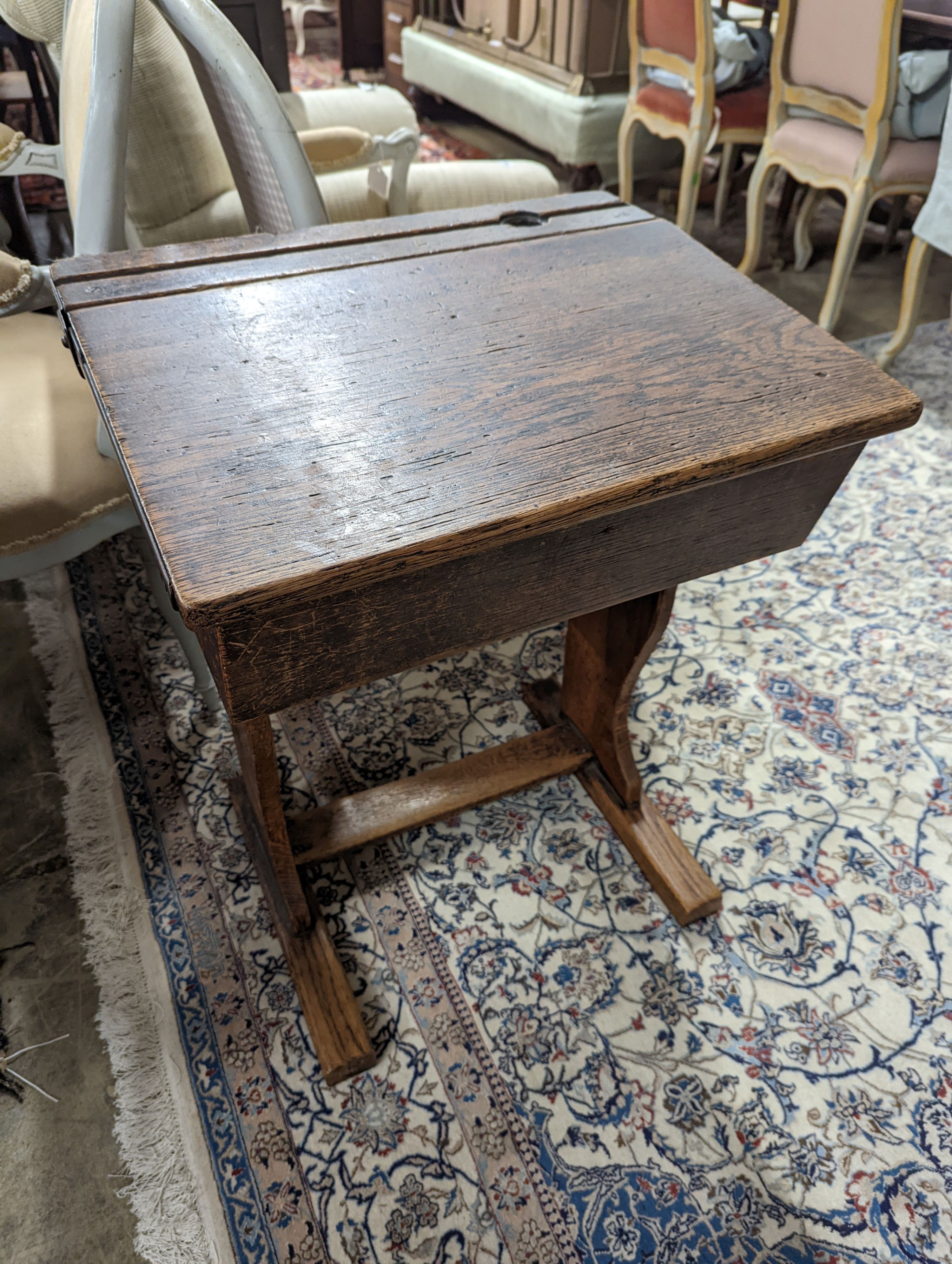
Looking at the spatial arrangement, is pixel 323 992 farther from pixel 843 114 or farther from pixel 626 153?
pixel 626 153

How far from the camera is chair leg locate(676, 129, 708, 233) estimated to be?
285 cm

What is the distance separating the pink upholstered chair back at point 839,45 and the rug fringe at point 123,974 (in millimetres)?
2448

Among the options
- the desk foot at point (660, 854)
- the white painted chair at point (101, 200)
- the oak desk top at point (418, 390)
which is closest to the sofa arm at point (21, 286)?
the white painted chair at point (101, 200)

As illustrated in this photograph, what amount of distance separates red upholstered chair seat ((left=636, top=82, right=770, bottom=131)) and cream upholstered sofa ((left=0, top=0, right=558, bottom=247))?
116 centimetres

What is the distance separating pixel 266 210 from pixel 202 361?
64 cm

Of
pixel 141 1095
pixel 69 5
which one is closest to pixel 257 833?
pixel 141 1095

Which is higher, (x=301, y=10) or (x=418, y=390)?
(x=301, y=10)

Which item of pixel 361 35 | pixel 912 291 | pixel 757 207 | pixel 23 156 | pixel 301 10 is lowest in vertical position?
pixel 912 291

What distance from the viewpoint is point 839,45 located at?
2.32 m

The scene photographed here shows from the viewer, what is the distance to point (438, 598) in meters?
0.76

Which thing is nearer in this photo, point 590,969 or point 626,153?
point 590,969

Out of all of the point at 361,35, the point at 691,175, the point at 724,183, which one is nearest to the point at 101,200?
the point at 691,175

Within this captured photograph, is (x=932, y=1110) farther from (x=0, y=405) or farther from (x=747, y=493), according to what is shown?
(x=0, y=405)

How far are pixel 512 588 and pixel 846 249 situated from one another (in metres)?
2.27
